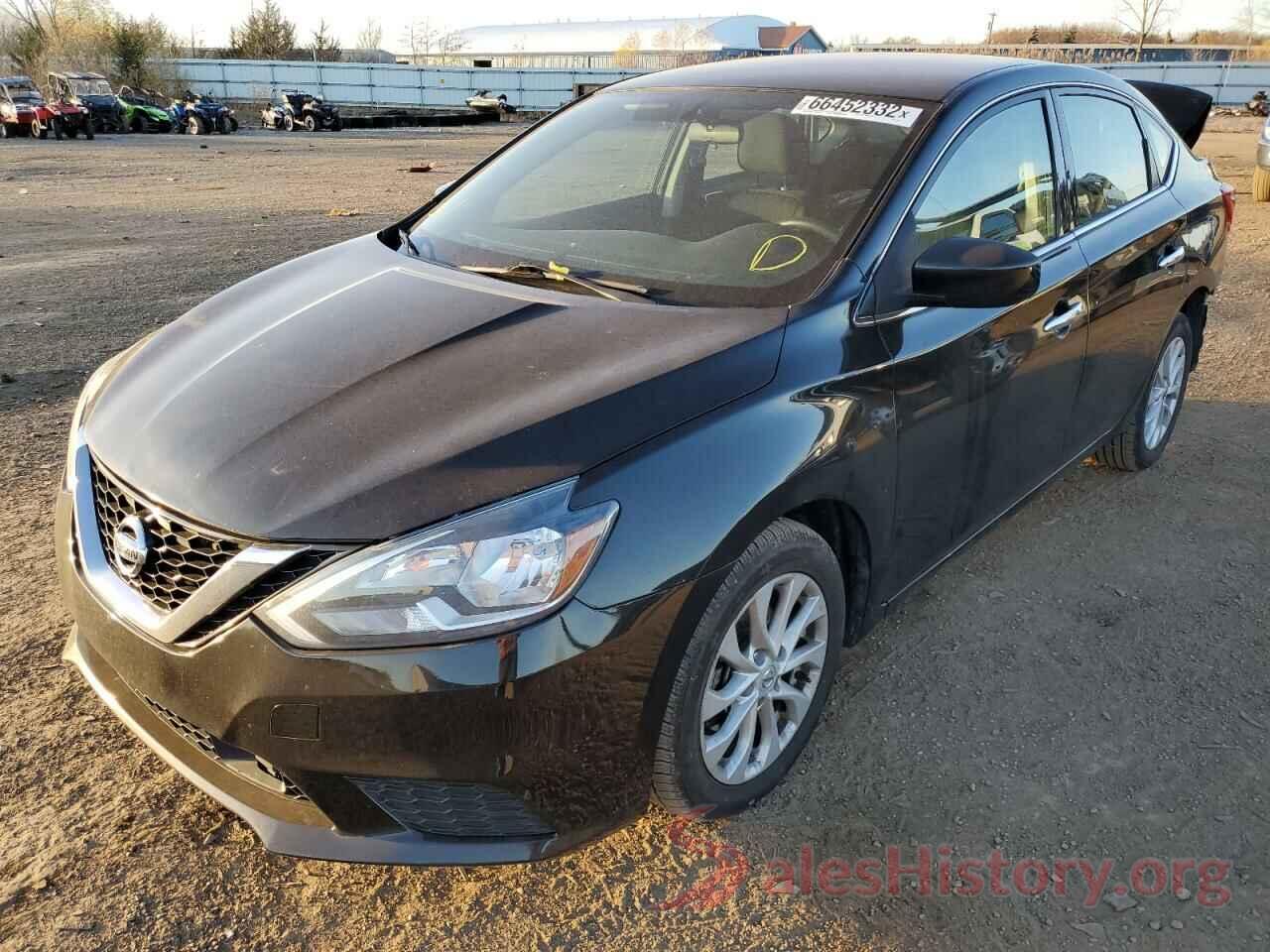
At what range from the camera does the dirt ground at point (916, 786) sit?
2.16 meters

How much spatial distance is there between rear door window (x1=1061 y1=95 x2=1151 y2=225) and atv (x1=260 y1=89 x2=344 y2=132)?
37.4 metres

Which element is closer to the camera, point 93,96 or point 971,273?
point 971,273

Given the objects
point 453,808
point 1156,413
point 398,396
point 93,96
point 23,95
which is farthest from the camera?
point 93,96

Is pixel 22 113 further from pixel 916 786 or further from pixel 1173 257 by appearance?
pixel 916 786

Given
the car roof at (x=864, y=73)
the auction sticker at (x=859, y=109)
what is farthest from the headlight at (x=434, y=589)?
the car roof at (x=864, y=73)

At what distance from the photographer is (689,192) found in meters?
3.22

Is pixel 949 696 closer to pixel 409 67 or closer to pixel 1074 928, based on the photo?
pixel 1074 928

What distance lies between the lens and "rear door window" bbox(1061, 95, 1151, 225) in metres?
3.47

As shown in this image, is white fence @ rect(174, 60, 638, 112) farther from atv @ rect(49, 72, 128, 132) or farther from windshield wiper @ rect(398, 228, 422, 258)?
windshield wiper @ rect(398, 228, 422, 258)

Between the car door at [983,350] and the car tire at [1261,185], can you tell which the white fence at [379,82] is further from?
the car door at [983,350]

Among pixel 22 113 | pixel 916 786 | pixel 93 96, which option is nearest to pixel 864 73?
pixel 916 786

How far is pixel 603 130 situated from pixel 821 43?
84.9 meters

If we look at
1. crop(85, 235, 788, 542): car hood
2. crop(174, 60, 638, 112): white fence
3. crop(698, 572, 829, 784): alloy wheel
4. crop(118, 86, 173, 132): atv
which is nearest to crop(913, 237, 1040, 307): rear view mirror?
crop(85, 235, 788, 542): car hood

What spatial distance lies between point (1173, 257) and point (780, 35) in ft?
277
